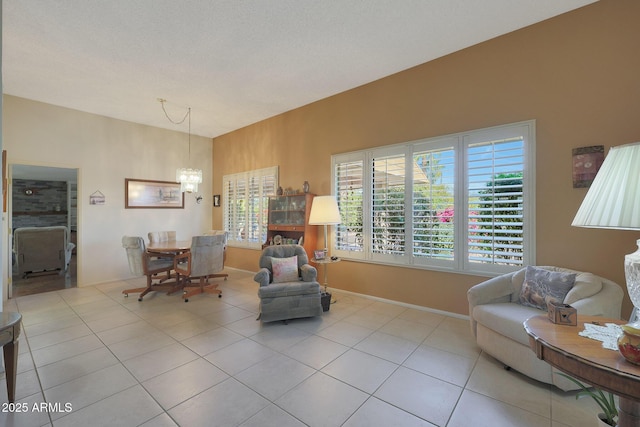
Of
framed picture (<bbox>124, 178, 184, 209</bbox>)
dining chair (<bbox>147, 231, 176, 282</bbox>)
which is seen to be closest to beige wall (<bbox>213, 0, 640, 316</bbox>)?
dining chair (<bbox>147, 231, 176, 282</bbox>)

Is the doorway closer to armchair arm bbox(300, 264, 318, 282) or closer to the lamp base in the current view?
armchair arm bbox(300, 264, 318, 282)

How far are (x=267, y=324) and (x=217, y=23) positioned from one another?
11.1 ft

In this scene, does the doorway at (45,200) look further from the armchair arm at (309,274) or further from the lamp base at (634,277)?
the lamp base at (634,277)

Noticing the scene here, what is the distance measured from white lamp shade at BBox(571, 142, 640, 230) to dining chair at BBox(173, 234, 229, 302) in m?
4.31

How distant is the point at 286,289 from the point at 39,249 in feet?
19.2

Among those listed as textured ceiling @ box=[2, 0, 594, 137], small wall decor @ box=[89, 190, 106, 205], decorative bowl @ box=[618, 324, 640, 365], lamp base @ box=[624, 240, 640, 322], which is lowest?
decorative bowl @ box=[618, 324, 640, 365]

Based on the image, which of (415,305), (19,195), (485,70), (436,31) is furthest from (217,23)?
(19,195)

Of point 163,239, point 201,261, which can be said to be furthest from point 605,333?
point 163,239

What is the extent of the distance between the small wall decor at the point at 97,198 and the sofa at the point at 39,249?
58.8 inches

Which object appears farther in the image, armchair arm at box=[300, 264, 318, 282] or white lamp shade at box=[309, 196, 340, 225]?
white lamp shade at box=[309, 196, 340, 225]

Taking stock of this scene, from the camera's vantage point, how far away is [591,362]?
1130mm

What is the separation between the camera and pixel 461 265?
10.7 ft

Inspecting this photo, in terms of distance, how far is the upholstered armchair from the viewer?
3.23 m

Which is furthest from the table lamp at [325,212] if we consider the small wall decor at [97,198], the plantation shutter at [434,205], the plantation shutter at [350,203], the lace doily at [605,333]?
the small wall decor at [97,198]
